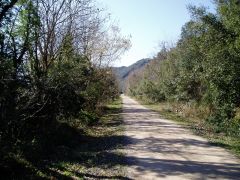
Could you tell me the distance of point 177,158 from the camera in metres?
12.7

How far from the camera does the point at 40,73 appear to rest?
17.2 metres

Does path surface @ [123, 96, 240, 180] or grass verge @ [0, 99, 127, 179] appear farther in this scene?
grass verge @ [0, 99, 127, 179]

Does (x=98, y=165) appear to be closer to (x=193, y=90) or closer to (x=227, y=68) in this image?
(x=227, y=68)

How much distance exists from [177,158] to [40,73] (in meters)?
8.34

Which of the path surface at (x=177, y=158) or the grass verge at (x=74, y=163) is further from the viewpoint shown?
the grass verge at (x=74, y=163)

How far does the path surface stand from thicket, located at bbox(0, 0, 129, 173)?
4.08 m

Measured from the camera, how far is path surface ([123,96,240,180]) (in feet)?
33.9

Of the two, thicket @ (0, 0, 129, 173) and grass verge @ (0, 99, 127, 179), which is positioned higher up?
thicket @ (0, 0, 129, 173)

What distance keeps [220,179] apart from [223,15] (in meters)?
11.7

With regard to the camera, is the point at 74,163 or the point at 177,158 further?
the point at 177,158

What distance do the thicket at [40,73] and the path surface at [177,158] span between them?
408cm

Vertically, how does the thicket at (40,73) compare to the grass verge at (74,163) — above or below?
above

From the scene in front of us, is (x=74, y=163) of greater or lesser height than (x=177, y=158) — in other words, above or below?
below

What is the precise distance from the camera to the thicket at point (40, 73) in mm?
11414
